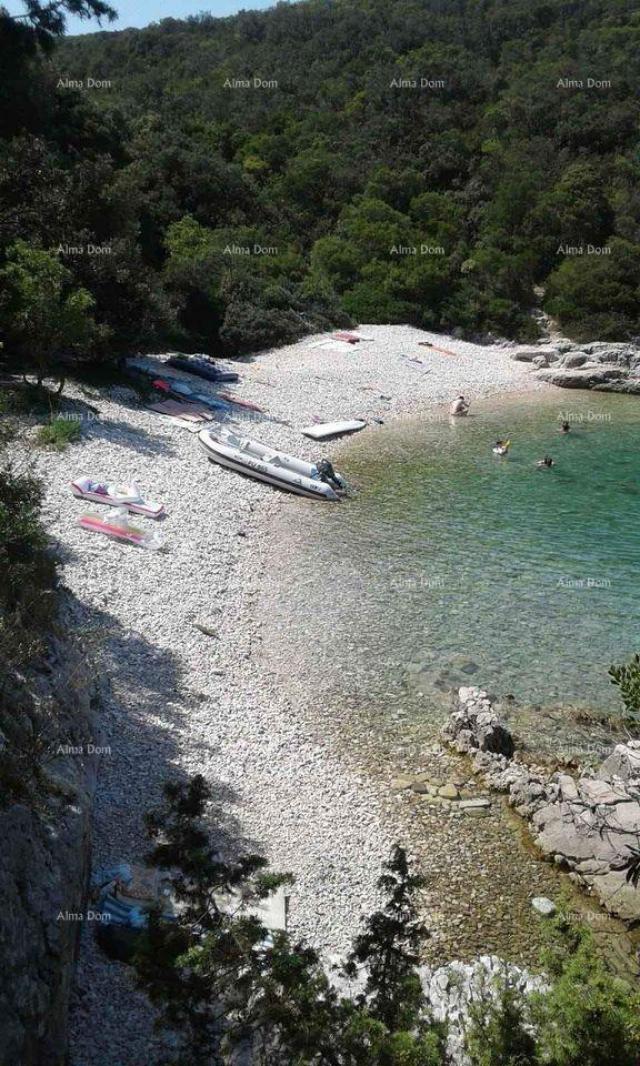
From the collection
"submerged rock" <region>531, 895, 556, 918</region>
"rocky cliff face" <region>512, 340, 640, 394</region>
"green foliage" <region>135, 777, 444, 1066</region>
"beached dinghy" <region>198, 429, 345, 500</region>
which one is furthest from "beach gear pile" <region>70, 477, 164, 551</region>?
"rocky cliff face" <region>512, 340, 640, 394</region>

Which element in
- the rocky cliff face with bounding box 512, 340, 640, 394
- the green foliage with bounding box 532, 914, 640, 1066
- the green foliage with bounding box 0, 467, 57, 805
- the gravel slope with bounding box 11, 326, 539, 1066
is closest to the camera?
the green foliage with bounding box 532, 914, 640, 1066

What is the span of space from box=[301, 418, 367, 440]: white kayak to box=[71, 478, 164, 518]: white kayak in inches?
367

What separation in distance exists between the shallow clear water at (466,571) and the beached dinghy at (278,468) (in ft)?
2.06

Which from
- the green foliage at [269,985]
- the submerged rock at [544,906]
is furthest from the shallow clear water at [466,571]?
the green foliage at [269,985]

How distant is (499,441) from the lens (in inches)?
1193

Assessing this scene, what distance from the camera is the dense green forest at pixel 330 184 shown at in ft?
87.4

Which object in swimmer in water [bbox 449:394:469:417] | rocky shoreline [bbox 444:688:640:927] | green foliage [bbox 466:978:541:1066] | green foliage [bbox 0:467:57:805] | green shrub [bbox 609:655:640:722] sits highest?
green foliage [bbox 0:467:57:805]

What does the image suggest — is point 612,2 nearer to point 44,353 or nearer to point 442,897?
point 44,353

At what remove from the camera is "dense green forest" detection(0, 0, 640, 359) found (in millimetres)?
26641

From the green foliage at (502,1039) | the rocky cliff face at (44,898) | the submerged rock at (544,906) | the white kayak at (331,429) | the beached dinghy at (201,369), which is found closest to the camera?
Result: the green foliage at (502,1039)

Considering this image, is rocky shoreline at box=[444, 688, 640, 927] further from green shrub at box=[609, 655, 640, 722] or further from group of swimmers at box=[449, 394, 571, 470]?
group of swimmers at box=[449, 394, 571, 470]

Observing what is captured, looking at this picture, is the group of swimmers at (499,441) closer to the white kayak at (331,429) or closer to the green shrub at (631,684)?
the white kayak at (331,429)

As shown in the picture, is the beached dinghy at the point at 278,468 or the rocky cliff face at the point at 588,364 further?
the rocky cliff face at the point at 588,364

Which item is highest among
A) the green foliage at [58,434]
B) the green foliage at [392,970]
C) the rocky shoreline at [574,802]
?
the green foliage at [58,434]
